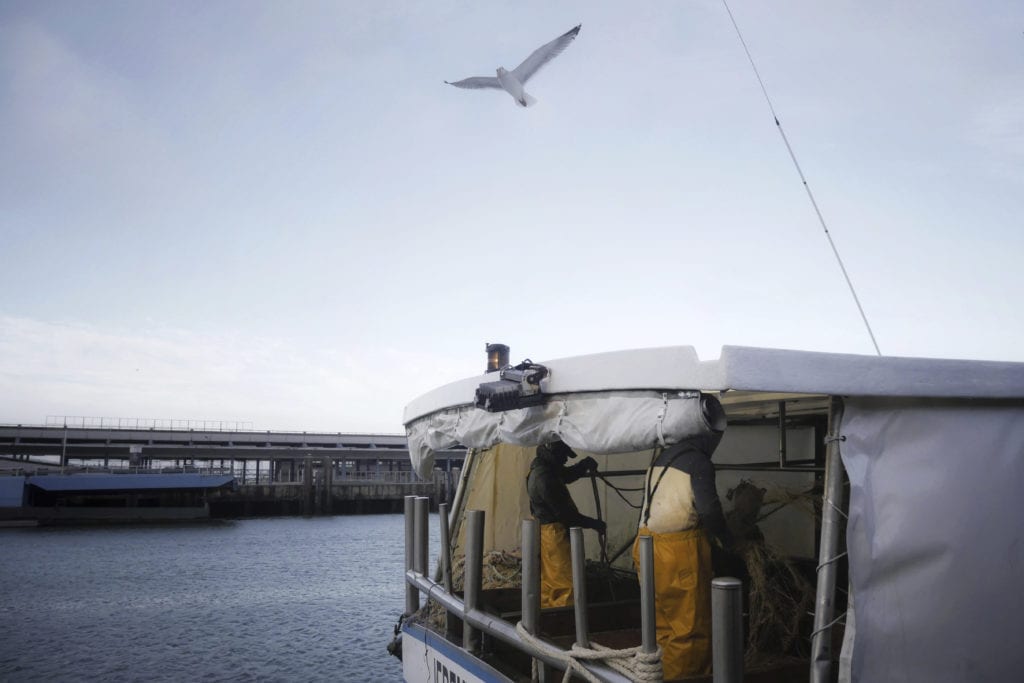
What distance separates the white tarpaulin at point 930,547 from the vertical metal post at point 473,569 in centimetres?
253

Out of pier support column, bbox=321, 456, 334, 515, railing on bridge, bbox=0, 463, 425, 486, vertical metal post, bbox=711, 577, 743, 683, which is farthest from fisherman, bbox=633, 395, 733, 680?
pier support column, bbox=321, 456, 334, 515

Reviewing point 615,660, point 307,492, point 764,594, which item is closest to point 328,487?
point 307,492

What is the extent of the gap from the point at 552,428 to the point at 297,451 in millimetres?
68699

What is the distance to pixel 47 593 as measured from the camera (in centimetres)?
2348

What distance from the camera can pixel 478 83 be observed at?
30.7 feet

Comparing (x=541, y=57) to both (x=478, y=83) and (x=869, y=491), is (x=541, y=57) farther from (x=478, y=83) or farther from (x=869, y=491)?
(x=869, y=491)

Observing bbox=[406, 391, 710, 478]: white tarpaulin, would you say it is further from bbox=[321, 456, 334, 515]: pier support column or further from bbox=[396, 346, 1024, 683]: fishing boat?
bbox=[321, 456, 334, 515]: pier support column

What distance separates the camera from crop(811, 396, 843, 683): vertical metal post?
3299mm

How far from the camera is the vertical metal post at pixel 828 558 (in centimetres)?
330

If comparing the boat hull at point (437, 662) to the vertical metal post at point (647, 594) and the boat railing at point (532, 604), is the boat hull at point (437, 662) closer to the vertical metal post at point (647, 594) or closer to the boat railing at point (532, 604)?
the boat railing at point (532, 604)

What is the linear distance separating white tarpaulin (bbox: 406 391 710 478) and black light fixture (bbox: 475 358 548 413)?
0.37 ft

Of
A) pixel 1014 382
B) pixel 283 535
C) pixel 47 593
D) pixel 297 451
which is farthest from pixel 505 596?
pixel 297 451

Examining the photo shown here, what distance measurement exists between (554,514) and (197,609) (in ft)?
61.8

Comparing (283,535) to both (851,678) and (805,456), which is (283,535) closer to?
(805,456)
